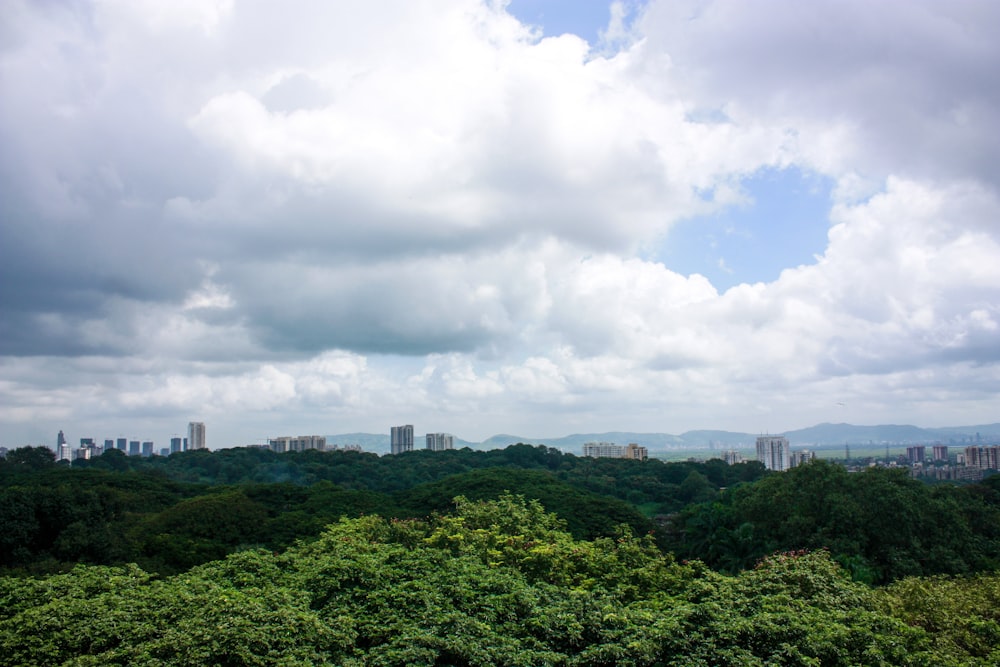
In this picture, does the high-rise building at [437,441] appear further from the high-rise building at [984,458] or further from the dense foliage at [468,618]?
the dense foliage at [468,618]

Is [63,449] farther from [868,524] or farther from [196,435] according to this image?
[868,524]

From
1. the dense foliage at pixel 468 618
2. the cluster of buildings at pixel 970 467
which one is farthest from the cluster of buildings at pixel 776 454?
the dense foliage at pixel 468 618

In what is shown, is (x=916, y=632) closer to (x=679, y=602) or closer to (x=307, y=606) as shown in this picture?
(x=679, y=602)

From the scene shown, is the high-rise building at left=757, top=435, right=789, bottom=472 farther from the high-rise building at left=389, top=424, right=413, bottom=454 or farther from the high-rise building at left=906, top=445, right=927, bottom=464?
the high-rise building at left=389, top=424, right=413, bottom=454

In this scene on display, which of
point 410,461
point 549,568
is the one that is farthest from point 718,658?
point 410,461

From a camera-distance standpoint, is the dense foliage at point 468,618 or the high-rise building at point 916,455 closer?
the dense foliage at point 468,618

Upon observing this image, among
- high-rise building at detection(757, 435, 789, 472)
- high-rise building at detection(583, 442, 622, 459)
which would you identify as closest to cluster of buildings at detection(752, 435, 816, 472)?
high-rise building at detection(757, 435, 789, 472)

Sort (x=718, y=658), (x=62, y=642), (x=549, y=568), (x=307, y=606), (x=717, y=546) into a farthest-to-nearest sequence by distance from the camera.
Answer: (x=717, y=546) → (x=549, y=568) → (x=307, y=606) → (x=62, y=642) → (x=718, y=658)

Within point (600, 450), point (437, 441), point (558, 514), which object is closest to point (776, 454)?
point (600, 450)
